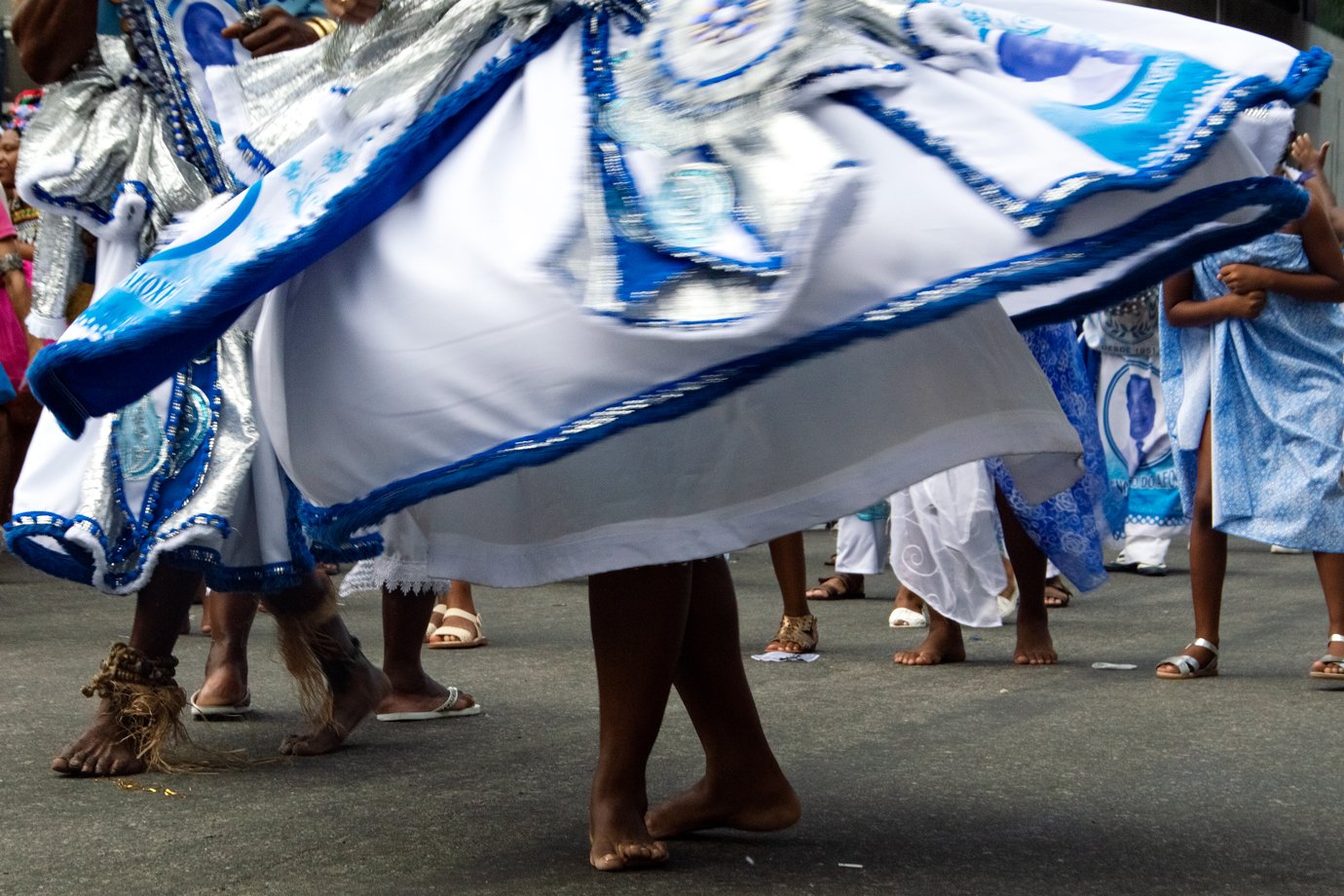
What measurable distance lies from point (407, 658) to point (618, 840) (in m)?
1.72

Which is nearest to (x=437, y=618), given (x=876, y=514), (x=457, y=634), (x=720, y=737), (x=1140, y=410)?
(x=457, y=634)

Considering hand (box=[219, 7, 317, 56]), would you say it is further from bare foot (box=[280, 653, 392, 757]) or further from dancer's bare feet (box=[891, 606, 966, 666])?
dancer's bare feet (box=[891, 606, 966, 666])

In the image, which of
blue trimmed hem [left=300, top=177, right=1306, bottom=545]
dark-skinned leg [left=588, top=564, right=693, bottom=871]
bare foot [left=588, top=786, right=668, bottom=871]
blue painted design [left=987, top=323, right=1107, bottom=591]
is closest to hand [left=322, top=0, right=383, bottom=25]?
blue trimmed hem [left=300, top=177, right=1306, bottom=545]

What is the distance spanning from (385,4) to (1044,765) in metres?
2.06

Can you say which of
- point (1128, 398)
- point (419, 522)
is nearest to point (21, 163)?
point (419, 522)

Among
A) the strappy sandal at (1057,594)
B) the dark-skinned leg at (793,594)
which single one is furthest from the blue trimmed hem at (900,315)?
the strappy sandal at (1057,594)

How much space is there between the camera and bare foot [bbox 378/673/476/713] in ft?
14.4

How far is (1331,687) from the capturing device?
4.86m

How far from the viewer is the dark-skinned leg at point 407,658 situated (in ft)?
14.1

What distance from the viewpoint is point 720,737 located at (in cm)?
303

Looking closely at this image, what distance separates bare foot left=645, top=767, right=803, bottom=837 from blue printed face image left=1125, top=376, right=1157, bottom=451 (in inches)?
247

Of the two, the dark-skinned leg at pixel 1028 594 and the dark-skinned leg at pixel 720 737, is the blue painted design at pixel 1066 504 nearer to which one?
the dark-skinned leg at pixel 1028 594

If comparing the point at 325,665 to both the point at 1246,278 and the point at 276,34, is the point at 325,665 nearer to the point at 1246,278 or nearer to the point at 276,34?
the point at 276,34

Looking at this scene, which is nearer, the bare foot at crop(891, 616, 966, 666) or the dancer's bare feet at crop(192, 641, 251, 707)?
the dancer's bare feet at crop(192, 641, 251, 707)
